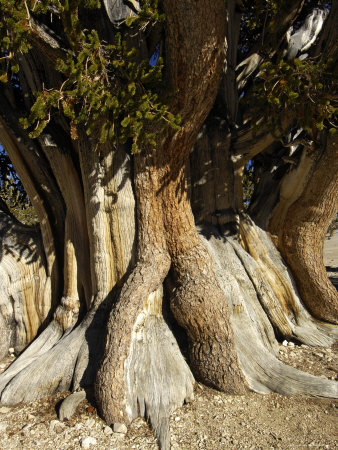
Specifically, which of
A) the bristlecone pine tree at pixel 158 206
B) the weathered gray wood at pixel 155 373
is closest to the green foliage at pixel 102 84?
the bristlecone pine tree at pixel 158 206

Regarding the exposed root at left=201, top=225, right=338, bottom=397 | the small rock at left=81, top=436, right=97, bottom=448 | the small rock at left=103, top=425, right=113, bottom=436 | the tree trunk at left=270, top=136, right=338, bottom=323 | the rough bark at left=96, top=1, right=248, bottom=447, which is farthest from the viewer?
the tree trunk at left=270, top=136, right=338, bottom=323

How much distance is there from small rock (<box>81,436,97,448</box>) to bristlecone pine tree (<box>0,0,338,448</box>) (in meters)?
0.23

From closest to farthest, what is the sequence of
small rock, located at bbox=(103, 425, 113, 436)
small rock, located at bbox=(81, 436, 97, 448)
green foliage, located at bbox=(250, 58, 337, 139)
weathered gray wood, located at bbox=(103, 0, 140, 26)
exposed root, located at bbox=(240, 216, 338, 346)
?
small rock, located at bbox=(81, 436, 97, 448) < small rock, located at bbox=(103, 425, 113, 436) < green foliage, located at bbox=(250, 58, 337, 139) < weathered gray wood, located at bbox=(103, 0, 140, 26) < exposed root, located at bbox=(240, 216, 338, 346)

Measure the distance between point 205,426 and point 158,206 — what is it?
202cm

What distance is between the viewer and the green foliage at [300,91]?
3.10m

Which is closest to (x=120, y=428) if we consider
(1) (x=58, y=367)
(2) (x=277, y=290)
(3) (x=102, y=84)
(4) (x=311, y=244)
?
(1) (x=58, y=367)

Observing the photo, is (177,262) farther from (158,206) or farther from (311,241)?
(311,241)

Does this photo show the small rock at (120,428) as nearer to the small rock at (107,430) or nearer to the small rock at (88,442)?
the small rock at (107,430)

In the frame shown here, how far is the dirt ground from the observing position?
2650mm

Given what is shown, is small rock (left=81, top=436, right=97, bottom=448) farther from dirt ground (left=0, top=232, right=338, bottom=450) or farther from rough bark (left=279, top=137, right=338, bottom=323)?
rough bark (left=279, top=137, right=338, bottom=323)

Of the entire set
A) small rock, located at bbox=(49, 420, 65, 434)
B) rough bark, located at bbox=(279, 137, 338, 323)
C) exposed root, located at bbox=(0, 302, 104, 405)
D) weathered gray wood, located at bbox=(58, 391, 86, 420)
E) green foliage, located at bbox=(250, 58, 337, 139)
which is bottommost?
small rock, located at bbox=(49, 420, 65, 434)

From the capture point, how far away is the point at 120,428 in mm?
2795

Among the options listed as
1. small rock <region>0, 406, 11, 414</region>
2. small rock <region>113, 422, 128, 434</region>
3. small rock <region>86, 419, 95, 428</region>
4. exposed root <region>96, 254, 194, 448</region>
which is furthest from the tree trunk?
small rock <region>0, 406, 11, 414</region>

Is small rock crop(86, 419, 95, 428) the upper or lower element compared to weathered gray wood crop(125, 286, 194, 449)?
lower
